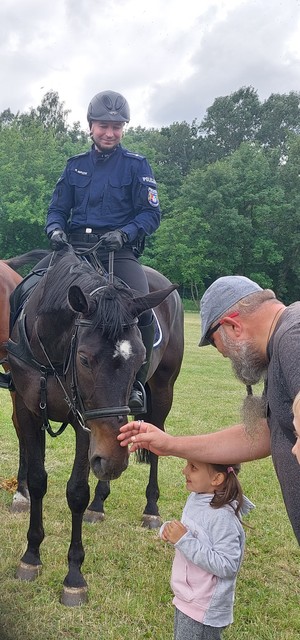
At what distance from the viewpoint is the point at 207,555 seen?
7.63 feet

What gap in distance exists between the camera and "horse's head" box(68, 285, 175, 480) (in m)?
2.84

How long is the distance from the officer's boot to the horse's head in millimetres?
284

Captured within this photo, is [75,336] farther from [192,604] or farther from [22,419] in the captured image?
[192,604]

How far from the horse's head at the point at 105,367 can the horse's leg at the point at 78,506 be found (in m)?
0.67

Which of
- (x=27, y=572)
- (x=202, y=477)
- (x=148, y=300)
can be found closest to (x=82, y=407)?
(x=148, y=300)

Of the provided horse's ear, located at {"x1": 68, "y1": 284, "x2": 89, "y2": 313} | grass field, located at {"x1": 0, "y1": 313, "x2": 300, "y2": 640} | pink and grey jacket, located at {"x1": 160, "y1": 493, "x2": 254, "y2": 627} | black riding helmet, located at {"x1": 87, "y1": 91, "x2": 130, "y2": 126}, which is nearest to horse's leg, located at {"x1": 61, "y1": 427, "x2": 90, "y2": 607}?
grass field, located at {"x1": 0, "y1": 313, "x2": 300, "y2": 640}

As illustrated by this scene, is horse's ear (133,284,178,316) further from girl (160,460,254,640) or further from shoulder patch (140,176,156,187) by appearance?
shoulder patch (140,176,156,187)

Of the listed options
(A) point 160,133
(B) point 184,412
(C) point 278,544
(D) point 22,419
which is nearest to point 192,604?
(D) point 22,419

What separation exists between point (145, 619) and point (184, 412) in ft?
18.8

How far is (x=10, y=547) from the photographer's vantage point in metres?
4.13

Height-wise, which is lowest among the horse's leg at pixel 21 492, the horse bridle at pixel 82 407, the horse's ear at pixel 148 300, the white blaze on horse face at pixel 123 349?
the horse's leg at pixel 21 492

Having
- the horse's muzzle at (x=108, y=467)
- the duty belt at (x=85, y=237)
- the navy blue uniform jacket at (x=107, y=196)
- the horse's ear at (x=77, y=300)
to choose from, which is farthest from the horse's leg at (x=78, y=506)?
the navy blue uniform jacket at (x=107, y=196)

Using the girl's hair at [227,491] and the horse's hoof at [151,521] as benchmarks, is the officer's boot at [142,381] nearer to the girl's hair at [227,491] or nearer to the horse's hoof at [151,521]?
the girl's hair at [227,491]

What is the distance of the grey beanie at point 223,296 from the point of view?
2.21 m
